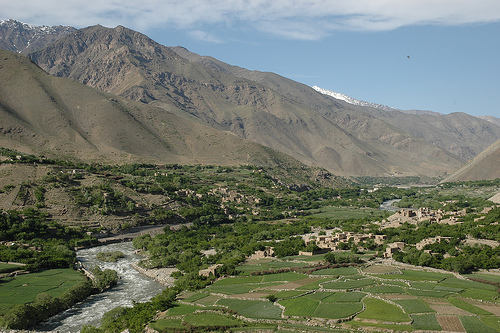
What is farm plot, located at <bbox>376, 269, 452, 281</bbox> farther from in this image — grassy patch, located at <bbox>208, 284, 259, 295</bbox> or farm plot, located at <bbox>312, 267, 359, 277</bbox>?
grassy patch, located at <bbox>208, 284, 259, 295</bbox>

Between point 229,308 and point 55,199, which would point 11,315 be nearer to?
point 229,308

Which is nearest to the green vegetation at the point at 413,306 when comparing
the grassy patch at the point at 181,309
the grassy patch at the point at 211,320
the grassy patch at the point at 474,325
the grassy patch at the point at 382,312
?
the grassy patch at the point at 382,312

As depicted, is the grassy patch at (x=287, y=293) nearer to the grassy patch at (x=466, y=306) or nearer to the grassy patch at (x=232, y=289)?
the grassy patch at (x=232, y=289)

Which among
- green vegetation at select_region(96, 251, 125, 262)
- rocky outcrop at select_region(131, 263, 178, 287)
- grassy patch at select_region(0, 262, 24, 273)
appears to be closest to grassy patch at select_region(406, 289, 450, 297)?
rocky outcrop at select_region(131, 263, 178, 287)

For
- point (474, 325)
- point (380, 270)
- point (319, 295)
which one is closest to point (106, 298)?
point (319, 295)

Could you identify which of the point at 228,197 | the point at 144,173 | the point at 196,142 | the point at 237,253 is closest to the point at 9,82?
the point at 196,142
